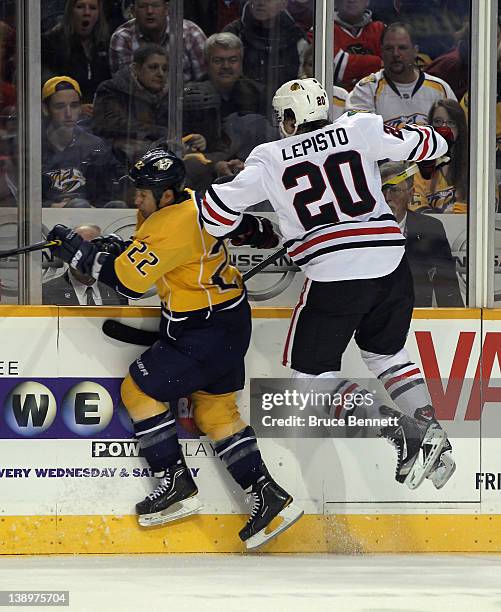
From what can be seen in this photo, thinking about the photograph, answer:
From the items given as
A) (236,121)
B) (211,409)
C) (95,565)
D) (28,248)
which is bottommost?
(95,565)

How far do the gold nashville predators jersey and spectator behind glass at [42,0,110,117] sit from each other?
1.90 feet

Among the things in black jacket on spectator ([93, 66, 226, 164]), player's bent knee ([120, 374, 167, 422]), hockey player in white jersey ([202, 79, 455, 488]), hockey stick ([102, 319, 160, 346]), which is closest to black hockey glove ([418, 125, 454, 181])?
hockey player in white jersey ([202, 79, 455, 488])

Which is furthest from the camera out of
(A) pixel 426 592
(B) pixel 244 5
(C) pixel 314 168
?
(B) pixel 244 5

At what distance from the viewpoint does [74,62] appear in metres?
5.09

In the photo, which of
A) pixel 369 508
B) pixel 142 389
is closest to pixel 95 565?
pixel 142 389

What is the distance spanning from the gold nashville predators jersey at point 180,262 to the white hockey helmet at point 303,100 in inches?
18.8

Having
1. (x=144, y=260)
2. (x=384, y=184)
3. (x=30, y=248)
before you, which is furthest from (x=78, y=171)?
(x=384, y=184)

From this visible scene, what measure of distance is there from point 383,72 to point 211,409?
145cm

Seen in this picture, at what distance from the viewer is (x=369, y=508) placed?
5199 millimetres

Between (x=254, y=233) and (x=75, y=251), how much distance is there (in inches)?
25.8

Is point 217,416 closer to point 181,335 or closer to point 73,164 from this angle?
point 181,335

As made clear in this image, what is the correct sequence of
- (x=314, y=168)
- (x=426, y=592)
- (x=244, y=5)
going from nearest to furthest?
(x=426, y=592), (x=314, y=168), (x=244, y=5)

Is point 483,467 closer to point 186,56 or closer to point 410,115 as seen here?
point 410,115

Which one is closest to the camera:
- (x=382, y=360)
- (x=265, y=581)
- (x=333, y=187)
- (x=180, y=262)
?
(x=265, y=581)
